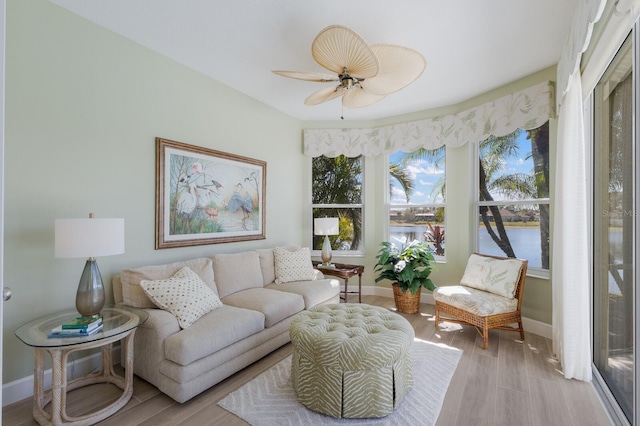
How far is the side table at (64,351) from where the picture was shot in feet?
5.98

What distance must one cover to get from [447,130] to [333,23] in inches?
93.4

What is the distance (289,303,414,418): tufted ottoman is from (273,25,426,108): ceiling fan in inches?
74.0

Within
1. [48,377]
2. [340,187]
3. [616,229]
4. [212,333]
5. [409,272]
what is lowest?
[48,377]

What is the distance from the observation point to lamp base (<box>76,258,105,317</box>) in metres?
2.08

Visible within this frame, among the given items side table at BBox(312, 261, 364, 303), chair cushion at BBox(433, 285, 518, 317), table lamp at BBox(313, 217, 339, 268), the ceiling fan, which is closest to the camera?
the ceiling fan

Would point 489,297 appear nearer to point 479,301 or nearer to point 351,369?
point 479,301

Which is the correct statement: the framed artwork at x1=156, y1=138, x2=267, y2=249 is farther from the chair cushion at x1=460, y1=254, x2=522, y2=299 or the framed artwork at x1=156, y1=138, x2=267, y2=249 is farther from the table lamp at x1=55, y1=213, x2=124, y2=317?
the chair cushion at x1=460, y1=254, x2=522, y2=299

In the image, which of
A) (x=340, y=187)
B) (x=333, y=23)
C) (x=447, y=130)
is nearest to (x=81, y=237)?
(x=333, y=23)

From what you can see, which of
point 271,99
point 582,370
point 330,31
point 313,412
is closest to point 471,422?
point 313,412

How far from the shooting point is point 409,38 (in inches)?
105

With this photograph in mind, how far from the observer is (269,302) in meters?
2.90

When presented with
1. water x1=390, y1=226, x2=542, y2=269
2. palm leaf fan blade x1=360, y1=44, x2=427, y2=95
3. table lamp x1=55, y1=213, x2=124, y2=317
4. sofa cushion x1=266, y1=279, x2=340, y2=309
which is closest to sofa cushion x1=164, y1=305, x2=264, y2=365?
table lamp x1=55, y1=213, x2=124, y2=317

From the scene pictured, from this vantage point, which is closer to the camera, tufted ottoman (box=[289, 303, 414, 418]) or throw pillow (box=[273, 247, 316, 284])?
tufted ottoman (box=[289, 303, 414, 418])

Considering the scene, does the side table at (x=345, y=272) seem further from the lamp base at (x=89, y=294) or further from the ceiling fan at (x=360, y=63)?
the lamp base at (x=89, y=294)
